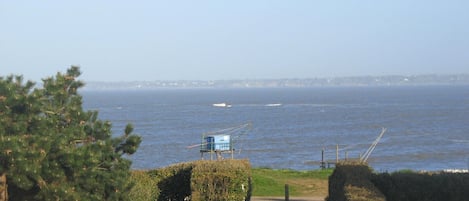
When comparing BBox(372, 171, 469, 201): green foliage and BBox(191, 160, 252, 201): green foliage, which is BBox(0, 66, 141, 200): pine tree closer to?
BBox(191, 160, 252, 201): green foliage

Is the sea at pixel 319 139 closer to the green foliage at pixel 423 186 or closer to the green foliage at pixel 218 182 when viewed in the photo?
the green foliage at pixel 218 182

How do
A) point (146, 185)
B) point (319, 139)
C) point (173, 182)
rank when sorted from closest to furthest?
point (146, 185), point (173, 182), point (319, 139)

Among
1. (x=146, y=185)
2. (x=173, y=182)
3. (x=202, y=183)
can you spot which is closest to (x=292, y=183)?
(x=173, y=182)

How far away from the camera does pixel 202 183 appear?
2091 cm

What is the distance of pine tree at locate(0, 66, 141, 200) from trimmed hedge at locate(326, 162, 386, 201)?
4.68 metres

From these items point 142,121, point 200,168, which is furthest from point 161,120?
point 200,168

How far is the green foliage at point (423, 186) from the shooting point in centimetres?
1738

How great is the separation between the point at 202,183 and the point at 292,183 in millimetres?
11185

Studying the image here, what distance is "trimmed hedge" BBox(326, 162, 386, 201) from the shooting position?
16.0 meters

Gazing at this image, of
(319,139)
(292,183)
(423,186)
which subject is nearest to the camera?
(423,186)

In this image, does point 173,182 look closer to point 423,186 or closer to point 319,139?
point 423,186

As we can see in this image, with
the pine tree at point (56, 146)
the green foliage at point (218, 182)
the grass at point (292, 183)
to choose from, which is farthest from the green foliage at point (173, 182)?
the grass at point (292, 183)

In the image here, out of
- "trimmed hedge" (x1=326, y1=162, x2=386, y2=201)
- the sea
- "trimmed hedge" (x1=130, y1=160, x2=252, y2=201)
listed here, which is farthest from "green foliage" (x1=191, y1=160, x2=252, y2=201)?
the sea

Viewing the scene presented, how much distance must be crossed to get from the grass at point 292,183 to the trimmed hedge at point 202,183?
6081mm
